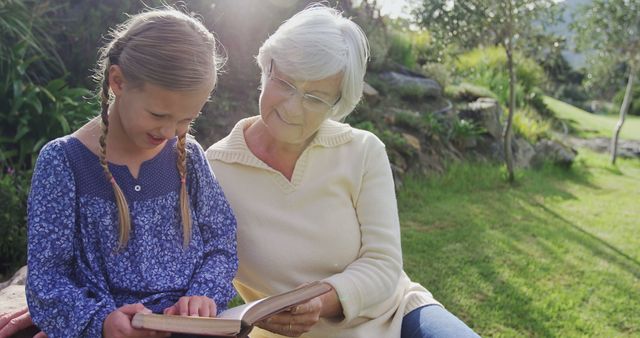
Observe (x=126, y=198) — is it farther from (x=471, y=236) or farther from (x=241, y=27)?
(x=241, y=27)

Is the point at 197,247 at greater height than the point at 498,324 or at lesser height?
greater

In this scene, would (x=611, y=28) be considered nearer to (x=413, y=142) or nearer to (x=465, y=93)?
(x=465, y=93)

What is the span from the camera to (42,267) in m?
1.50

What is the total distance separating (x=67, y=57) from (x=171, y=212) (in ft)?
12.8

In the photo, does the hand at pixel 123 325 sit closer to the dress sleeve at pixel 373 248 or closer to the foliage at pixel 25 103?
the dress sleeve at pixel 373 248

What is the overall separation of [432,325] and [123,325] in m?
1.05

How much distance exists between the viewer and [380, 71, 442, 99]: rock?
831cm

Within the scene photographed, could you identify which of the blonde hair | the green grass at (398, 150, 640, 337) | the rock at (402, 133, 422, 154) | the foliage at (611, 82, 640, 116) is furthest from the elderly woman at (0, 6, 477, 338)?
the foliage at (611, 82, 640, 116)

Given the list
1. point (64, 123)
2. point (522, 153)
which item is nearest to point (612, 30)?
point (522, 153)

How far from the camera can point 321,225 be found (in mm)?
2109

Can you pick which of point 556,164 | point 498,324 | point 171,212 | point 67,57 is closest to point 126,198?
point 171,212

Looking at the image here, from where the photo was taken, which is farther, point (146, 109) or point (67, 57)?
point (67, 57)

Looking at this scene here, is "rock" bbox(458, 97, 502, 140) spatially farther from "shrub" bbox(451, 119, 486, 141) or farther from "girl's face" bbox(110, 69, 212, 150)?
"girl's face" bbox(110, 69, 212, 150)

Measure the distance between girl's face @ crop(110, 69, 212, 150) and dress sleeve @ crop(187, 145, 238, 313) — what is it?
23 centimetres
